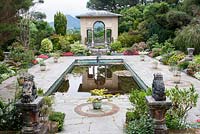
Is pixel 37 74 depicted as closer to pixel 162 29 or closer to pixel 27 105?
pixel 27 105

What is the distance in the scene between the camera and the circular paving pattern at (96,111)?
A: 7.86m

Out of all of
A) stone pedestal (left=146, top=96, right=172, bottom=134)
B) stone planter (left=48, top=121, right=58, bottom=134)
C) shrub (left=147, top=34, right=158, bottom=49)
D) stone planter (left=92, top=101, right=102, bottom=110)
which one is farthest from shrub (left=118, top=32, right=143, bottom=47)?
stone pedestal (left=146, top=96, right=172, bottom=134)

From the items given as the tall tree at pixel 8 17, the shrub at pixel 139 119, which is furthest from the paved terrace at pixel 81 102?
the tall tree at pixel 8 17

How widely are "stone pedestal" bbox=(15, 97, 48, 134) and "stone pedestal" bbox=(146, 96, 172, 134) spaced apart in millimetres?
2179

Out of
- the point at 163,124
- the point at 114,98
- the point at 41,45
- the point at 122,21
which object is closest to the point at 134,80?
the point at 114,98

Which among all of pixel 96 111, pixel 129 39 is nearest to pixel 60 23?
pixel 129 39

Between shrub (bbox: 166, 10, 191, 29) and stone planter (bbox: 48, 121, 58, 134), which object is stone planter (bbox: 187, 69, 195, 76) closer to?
stone planter (bbox: 48, 121, 58, 134)

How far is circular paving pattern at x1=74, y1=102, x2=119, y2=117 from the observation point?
7863 mm

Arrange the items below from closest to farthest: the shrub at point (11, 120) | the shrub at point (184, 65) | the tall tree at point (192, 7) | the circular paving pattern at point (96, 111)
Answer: the shrub at point (11, 120) → the circular paving pattern at point (96, 111) → the shrub at point (184, 65) → the tall tree at point (192, 7)

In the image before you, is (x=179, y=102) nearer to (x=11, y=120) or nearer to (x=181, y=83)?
(x=11, y=120)

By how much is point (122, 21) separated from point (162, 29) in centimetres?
832

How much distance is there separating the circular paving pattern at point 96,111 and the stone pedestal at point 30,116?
2.52m

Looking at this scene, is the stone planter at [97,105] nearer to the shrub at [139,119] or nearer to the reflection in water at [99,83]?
the shrub at [139,119]

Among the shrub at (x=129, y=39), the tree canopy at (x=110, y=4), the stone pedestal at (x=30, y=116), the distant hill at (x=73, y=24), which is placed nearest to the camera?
the stone pedestal at (x=30, y=116)
